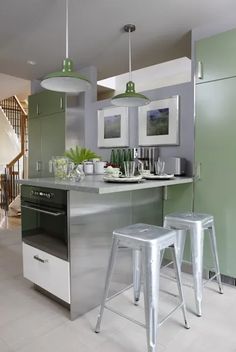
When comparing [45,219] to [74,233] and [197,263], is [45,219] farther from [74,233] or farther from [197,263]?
[197,263]

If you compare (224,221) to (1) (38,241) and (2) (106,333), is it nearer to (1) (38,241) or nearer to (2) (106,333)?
(2) (106,333)

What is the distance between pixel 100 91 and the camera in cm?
550

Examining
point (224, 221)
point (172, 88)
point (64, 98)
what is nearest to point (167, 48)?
point (172, 88)

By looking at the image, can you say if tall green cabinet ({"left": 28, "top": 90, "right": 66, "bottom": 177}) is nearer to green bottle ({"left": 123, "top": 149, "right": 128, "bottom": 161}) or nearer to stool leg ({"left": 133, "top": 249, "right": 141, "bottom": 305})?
green bottle ({"left": 123, "top": 149, "right": 128, "bottom": 161})

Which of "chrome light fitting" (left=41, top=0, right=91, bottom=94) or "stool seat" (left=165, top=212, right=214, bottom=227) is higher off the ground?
"chrome light fitting" (left=41, top=0, right=91, bottom=94)

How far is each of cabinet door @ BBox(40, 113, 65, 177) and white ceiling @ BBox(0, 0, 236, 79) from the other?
32.5 inches

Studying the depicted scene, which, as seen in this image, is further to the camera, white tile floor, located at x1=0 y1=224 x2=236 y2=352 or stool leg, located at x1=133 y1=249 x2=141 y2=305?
stool leg, located at x1=133 y1=249 x2=141 y2=305

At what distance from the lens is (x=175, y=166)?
8.91 ft

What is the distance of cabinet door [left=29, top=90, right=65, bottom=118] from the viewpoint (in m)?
4.16

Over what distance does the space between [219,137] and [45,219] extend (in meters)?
1.72

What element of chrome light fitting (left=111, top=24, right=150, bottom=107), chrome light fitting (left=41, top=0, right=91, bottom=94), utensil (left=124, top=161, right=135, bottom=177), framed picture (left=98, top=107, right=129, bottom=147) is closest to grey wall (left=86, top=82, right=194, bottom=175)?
framed picture (left=98, top=107, right=129, bottom=147)

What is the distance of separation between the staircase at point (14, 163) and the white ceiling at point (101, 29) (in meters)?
2.52

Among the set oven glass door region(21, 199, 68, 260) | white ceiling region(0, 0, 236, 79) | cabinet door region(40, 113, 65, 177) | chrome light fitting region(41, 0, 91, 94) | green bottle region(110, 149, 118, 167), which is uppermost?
white ceiling region(0, 0, 236, 79)

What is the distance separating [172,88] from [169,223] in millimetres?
1530
